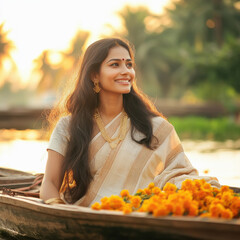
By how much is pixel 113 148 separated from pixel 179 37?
93.2ft

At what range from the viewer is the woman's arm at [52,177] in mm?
3342

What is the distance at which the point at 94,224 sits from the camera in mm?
2752

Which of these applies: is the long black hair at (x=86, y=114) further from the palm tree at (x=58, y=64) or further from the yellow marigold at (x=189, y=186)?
the palm tree at (x=58, y=64)

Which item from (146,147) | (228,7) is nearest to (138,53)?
(228,7)

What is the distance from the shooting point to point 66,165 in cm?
341

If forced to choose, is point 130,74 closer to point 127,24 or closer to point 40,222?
point 40,222

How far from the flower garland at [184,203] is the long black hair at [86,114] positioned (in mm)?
568

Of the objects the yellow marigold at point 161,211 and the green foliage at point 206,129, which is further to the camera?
the green foliage at point 206,129

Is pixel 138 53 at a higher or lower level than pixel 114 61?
higher

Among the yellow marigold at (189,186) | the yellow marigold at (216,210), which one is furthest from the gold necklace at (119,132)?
the yellow marigold at (216,210)

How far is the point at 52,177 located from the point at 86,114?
52 centimetres

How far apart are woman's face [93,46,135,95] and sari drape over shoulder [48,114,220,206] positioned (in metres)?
0.28

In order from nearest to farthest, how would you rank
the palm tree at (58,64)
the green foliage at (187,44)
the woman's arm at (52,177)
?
the woman's arm at (52,177) < the green foliage at (187,44) < the palm tree at (58,64)

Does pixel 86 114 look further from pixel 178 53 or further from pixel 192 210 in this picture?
pixel 178 53
